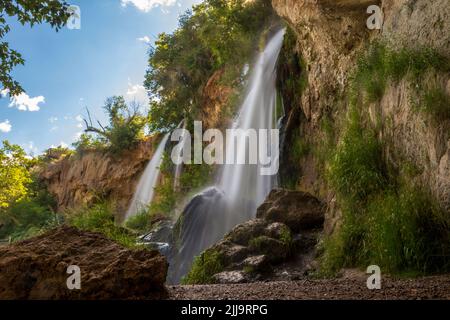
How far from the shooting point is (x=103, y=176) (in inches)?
1088

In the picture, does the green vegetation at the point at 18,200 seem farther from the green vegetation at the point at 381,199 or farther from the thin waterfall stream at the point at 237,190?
the green vegetation at the point at 381,199

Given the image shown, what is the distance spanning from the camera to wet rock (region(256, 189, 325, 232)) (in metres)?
10.0

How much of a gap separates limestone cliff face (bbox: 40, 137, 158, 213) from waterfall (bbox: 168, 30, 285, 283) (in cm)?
Answer: 945

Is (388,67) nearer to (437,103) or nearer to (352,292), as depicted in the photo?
(437,103)

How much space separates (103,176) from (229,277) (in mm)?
21037

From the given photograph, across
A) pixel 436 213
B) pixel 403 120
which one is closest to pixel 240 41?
pixel 403 120

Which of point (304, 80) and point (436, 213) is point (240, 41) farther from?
point (436, 213)

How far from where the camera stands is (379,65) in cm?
778

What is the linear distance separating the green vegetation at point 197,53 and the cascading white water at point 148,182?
1367 mm

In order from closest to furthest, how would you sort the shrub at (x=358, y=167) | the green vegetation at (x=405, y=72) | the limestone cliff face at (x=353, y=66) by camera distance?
the green vegetation at (x=405, y=72), the limestone cliff face at (x=353, y=66), the shrub at (x=358, y=167)

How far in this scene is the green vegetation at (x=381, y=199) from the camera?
553 cm

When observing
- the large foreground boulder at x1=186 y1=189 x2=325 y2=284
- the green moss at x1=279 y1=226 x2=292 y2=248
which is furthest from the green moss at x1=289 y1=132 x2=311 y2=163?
the green moss at x1=279 y1=226 x2=292 y2=248

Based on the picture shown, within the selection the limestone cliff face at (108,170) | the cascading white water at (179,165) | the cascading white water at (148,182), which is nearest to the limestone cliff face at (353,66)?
the limestone cliff face at (108,170)

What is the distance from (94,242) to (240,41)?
14646mm
